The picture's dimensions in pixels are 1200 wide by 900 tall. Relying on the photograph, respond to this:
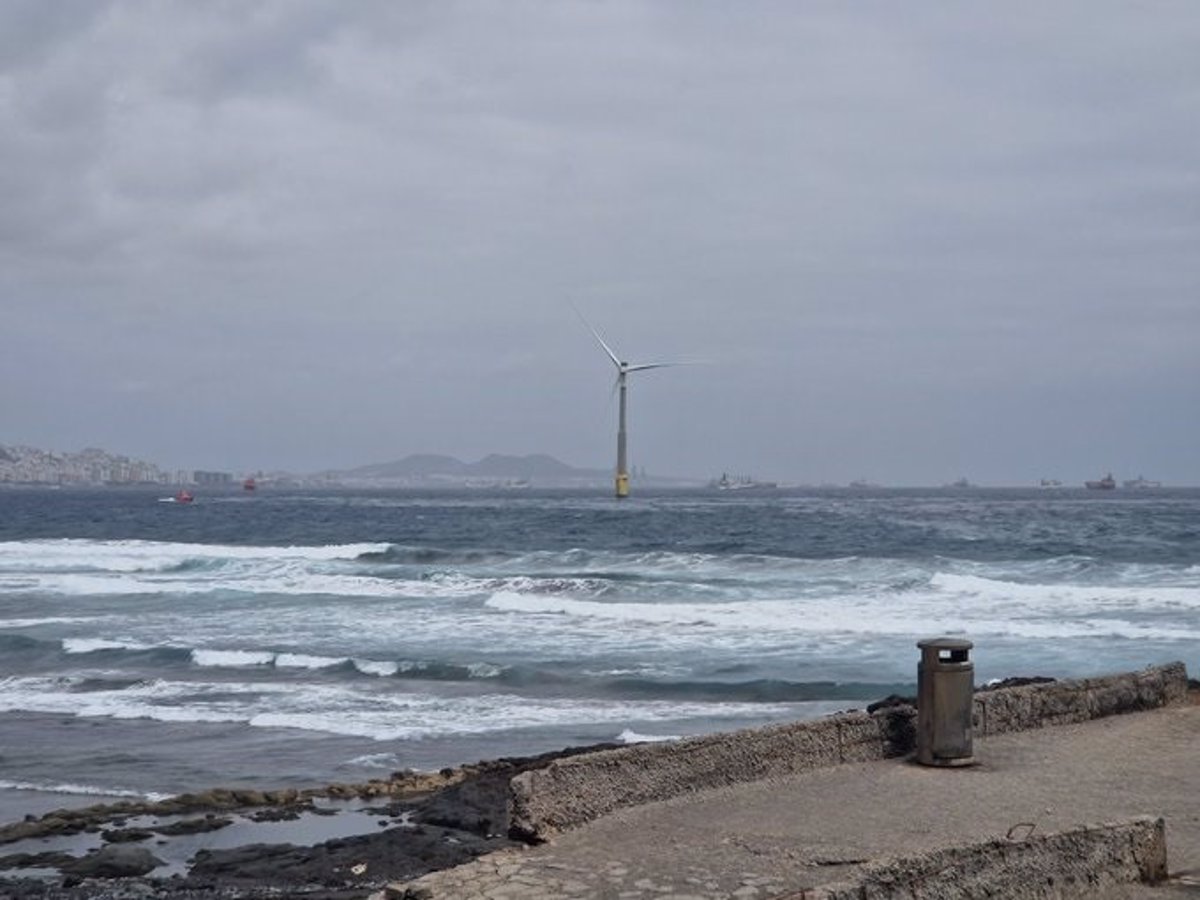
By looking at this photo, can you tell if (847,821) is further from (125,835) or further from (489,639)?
(489,639)

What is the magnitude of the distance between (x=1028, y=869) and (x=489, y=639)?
812 inches

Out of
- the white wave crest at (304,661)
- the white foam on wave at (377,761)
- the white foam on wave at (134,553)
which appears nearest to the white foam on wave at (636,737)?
the white foam on wave at (377,761)

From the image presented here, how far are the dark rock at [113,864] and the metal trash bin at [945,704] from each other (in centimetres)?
532

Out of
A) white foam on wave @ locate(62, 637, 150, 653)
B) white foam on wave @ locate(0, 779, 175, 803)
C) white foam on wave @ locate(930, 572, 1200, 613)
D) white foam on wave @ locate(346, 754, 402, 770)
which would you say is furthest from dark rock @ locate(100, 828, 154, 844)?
white foam on wave @ locate(930, 572, 1200, 613)

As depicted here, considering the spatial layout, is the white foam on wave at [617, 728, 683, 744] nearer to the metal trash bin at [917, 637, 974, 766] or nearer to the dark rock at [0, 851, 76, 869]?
the dark rock at [0, 851, 76, 869]

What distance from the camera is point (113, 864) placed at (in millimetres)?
10719

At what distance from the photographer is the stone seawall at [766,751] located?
7031 mm

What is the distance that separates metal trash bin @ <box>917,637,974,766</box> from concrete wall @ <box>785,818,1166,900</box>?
1872mm

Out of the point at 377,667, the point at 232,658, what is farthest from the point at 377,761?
the point at 232,658

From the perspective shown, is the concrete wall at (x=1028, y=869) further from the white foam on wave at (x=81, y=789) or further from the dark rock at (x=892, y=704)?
the white foam on wave at (x=81, y=789)

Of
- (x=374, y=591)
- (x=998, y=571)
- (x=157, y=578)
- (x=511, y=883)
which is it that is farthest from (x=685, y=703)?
(x=157, y=578)

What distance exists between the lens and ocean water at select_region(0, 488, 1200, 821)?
54.0 feet

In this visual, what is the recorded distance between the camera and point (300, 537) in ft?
212

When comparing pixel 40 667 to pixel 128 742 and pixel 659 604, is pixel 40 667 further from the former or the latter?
pixel 659 604
